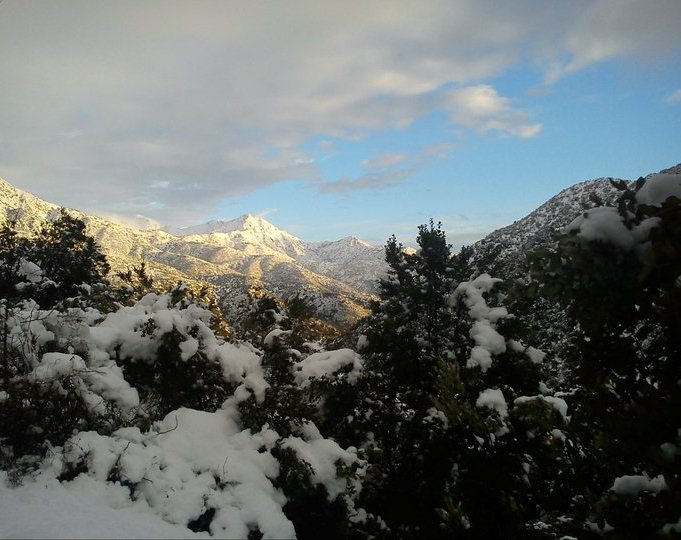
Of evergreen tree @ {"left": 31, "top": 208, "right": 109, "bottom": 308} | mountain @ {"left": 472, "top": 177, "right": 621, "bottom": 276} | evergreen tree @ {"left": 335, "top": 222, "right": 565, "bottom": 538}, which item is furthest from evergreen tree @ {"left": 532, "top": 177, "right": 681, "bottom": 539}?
mountain @ {"left": 472, "top": 177, "right": 621, "bottom": 276}

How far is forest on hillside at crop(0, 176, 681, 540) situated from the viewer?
287cm

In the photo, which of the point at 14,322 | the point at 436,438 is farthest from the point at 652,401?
the point at 14,322

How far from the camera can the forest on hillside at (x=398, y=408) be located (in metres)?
2.87

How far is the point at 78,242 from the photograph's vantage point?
17.7m

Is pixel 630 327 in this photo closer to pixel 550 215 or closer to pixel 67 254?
pixel 67 254

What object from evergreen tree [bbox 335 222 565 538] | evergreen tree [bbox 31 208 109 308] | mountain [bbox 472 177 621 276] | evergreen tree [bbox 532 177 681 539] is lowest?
evergreen tree [bbox 335 222 565 538]

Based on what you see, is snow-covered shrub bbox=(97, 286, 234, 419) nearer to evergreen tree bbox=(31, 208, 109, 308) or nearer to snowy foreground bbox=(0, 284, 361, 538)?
snowy foreground bbox=(0, 284, 361, 538)

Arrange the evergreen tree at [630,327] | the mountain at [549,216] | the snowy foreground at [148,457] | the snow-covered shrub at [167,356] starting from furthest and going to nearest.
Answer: the mountain at [549,216] < the snow-covered shrub at [167,356] < the snowy foreground at [148,457] < the evergreen tree at [630,327]

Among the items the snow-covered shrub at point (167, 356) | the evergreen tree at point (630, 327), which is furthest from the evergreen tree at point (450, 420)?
the snow-covered shrub at point (167, 356)

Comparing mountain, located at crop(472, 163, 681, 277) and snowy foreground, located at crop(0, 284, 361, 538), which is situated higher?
mountain, located at crop(472, 163, 681, 277)

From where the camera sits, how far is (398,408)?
307 inches

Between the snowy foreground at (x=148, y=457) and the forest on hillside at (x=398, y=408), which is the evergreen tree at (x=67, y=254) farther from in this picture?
the snowy foreground at (x=148, y=457)

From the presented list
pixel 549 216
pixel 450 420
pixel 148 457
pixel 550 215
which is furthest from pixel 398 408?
pixel 550 215

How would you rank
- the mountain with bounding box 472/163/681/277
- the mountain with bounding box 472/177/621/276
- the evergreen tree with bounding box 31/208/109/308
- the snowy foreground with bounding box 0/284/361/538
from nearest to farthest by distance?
1. the snowy foreground with bounding box 0/284/361/538
2. the evergreen tree with bounding box 31/208/109/308
3. the mountain with bounding box 472/163/681/277
4. the mountain with bounding box 472/177/621/276
